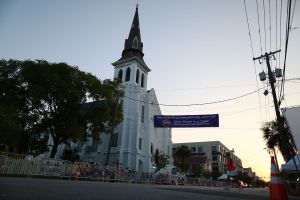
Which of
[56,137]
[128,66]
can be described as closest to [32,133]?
[56,137]

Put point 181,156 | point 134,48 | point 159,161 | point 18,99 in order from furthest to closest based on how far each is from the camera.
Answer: point 181,156 < point 134,48 < point 159,161 < point 18,99

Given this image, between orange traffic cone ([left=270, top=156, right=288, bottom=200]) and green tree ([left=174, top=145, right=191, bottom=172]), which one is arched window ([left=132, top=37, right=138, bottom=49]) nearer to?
green tree ([left=174, top=145, right=191, bottom=172])

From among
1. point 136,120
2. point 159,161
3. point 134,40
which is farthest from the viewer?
point 134,40

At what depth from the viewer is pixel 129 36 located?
53281mm

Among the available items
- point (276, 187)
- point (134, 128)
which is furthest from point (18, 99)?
point (276, 187)

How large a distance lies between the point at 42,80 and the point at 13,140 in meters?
6.27

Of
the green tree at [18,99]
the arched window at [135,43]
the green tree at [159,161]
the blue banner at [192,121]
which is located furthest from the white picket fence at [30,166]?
the arched window at [135,43]

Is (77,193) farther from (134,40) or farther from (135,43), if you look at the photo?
(134,40)

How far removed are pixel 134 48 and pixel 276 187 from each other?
47366 mm

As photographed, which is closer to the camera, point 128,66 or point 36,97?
point 36,97

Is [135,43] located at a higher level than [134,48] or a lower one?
higher

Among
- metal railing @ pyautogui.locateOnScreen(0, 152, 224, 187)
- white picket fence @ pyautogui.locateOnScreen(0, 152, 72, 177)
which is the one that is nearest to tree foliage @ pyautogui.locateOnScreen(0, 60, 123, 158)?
metal railing @ pyautogui.locateOnScreen(0, 152, 224, 187)

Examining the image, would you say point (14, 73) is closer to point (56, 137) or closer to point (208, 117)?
point (56, 137)

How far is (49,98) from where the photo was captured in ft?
82.7
